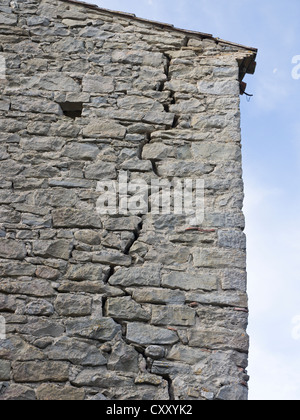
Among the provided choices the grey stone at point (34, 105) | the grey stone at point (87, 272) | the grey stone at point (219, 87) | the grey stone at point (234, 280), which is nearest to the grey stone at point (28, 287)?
the grey stone at point (87, 272)

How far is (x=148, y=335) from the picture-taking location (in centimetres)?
334

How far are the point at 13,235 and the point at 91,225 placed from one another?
0.54 metres

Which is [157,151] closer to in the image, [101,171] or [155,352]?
[101,171]

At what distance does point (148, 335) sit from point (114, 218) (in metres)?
0.86

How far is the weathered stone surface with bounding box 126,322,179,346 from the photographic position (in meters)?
3.32

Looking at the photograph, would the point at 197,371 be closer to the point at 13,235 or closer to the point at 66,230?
the point at 66,230

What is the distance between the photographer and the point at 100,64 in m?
4.23

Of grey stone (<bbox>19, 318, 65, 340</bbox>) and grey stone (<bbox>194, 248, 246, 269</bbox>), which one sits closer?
grey stone (<bbox>19, 318, 65, 340</bbox>)

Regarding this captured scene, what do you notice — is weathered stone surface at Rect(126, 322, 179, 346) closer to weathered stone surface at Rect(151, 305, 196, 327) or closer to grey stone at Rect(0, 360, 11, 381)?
weathered stone surface at Rect(151, 305, 196, 327)

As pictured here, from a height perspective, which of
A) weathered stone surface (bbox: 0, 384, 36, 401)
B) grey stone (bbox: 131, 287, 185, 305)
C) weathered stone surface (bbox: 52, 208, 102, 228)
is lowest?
weathered stone surface (bbox: 0, 384, 36, 401)

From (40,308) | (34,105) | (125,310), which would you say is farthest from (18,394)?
(34,105)

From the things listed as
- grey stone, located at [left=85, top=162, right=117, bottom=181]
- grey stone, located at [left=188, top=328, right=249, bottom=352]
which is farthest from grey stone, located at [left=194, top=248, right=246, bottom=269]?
grey stone, located at [left=85, top=162, right=117, bottom=181]

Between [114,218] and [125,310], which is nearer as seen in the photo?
[125,310]

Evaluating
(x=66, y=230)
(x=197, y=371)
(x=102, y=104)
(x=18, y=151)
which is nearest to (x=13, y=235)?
(x=66, y=230)
